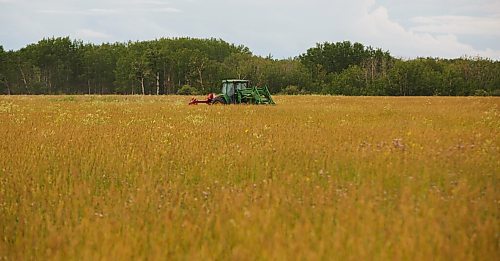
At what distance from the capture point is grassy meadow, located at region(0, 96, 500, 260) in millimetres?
4523

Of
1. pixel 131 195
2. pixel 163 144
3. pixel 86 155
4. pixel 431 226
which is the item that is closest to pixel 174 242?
pixel 131 195

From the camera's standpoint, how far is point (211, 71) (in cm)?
9075

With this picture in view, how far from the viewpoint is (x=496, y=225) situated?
4.90 metres

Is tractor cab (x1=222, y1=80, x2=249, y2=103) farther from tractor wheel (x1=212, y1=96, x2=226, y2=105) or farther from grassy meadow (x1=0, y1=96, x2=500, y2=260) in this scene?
grassy meadow (x1=0, y1=96, x2=500, y2=260)

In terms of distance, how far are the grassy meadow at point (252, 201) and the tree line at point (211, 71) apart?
68.1 metres

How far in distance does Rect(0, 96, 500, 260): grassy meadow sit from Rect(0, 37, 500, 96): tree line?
223ft

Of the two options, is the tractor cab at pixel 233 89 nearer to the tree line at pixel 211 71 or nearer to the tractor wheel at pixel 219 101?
the tractor wheel at pixel 219 101

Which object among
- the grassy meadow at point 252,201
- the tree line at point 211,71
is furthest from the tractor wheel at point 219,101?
the tree line at point 211,71

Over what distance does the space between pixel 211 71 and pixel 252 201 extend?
8601 cm

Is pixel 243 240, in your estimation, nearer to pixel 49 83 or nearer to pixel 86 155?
pixel 86 155

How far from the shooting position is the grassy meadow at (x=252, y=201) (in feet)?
14.8

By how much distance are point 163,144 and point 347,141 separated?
14.7 ft

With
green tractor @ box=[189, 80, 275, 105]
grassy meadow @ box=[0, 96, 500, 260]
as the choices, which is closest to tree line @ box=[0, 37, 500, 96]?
green tractor @ box=[189, 80, 275, 105]

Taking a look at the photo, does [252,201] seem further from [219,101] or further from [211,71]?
[211,71]
